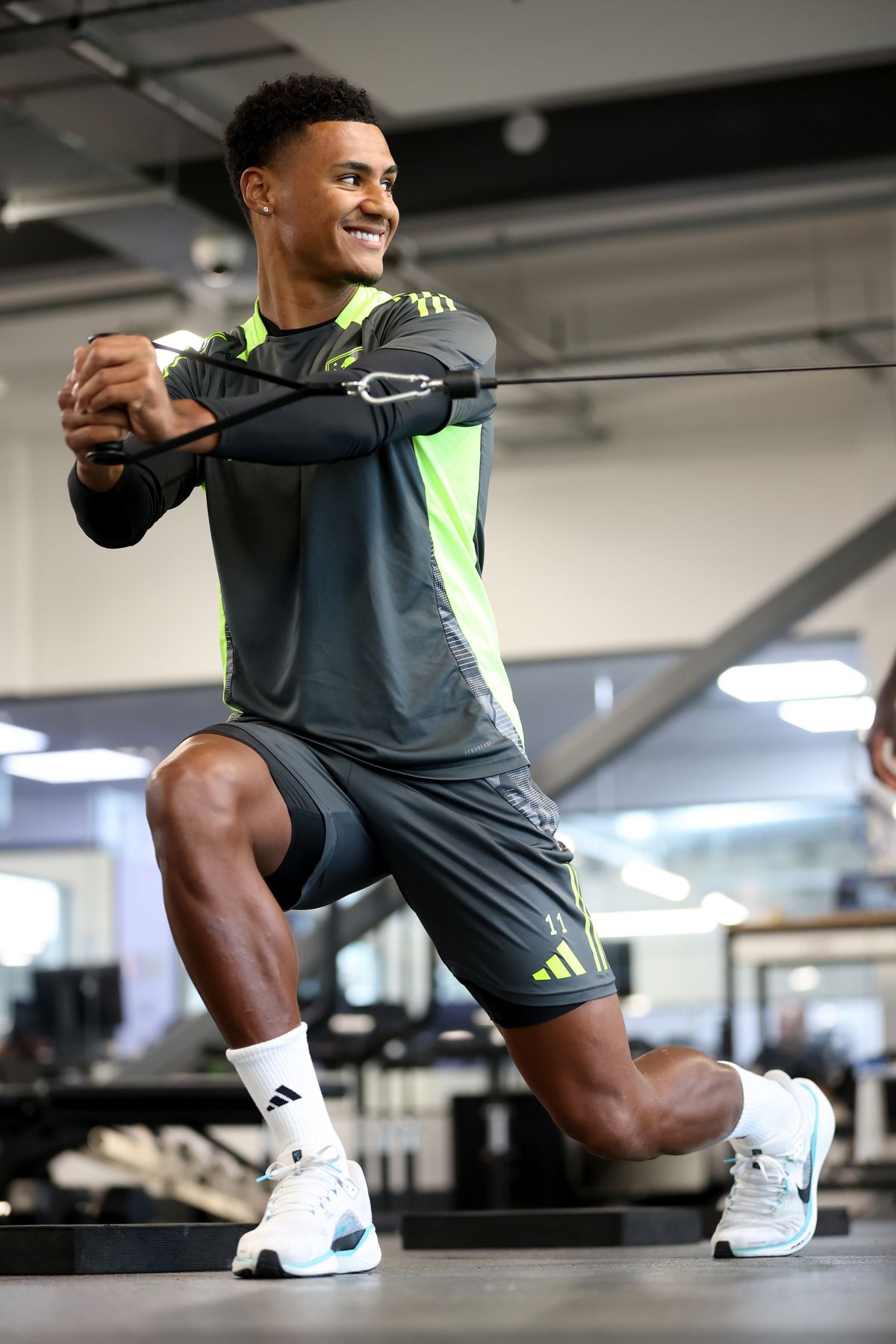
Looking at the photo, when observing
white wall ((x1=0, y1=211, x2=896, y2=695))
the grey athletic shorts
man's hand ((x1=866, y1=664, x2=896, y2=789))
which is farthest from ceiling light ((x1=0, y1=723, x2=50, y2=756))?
the grey athletic shorts

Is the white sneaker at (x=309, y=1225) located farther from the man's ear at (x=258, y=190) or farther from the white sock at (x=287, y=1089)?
the man's ear at (x=258, y=190)

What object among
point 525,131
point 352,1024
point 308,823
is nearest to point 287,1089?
point 308,823

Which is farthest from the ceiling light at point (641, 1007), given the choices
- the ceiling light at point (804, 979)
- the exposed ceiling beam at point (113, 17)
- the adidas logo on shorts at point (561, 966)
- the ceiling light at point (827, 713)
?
the adidas logo on shorts at point (561, 966)

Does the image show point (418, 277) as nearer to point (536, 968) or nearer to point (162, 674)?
point (162, 674)

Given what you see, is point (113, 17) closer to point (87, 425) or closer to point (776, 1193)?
point (87, 425)

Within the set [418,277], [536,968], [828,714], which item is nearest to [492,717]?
[536,968]

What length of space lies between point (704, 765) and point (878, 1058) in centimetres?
253

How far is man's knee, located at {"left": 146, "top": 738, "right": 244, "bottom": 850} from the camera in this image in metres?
1.69

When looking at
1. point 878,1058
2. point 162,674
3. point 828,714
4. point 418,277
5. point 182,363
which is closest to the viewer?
point 182,363

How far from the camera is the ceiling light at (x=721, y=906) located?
856 centimetres

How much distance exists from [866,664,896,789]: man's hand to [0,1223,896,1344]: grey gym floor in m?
2.84

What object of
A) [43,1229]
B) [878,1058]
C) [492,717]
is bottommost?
[878,1058]

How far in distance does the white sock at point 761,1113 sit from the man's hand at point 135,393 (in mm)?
992

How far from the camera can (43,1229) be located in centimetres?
192
